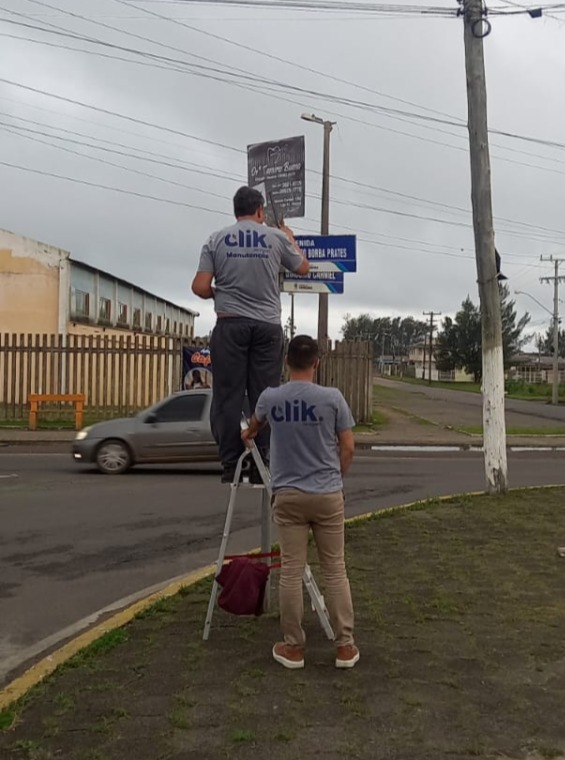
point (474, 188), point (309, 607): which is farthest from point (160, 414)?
point (309, 607)

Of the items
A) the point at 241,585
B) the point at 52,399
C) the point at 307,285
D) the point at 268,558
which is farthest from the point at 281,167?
the point at 52,399

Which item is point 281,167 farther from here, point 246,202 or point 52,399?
point 52,399

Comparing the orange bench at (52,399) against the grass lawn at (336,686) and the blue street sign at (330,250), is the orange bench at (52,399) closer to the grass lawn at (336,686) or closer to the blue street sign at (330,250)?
the blue street sign at (330,250)

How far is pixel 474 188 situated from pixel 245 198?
22.5ft

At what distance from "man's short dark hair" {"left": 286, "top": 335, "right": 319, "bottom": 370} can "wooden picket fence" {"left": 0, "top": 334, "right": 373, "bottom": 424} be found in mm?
20137

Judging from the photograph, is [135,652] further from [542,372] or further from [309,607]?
[542,372]

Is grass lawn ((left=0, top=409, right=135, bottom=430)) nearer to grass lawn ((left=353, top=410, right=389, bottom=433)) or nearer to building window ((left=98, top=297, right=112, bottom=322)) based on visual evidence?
grass lawn ((left=353, top=410, right=389, bottom=433))

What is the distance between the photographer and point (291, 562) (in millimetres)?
4477

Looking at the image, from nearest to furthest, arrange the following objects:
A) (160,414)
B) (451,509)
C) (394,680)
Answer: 1. (394,680)
2. (451,509)
3. (160,414)

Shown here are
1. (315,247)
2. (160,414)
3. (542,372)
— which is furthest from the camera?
(542,372)

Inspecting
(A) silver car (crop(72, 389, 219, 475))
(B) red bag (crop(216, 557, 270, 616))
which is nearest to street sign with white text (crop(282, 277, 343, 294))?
(B) red bag (crop(216, 557, 270, 616))

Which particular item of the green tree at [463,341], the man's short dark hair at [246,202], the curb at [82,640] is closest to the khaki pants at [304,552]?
the curb at [82,640]

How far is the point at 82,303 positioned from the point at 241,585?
1361 inches

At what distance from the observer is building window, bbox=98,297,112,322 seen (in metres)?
41.5
